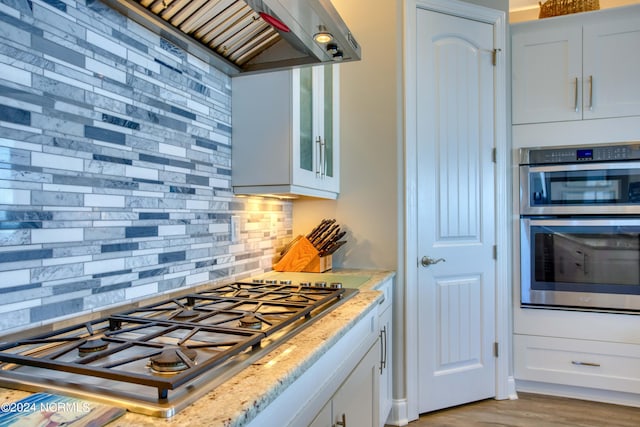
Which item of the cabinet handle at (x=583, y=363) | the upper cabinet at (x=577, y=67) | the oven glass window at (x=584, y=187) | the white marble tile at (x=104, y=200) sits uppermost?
the upper cabinet at (x=577, y=67)

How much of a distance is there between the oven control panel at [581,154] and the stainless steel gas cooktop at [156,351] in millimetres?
2042

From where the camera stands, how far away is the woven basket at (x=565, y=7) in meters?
2.65

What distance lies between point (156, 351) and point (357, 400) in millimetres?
710

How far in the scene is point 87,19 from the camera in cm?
104

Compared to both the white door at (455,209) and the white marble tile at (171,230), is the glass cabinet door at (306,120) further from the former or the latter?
the white door at (455,209)

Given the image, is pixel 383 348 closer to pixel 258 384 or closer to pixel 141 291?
pixel 141 291

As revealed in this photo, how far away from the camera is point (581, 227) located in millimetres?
2549

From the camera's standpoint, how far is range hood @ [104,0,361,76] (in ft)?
3.76

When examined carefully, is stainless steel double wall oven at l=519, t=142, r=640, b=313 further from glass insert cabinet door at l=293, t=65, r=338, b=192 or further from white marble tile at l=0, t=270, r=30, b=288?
white marble tile at l=0, t=270, r=30, b=288

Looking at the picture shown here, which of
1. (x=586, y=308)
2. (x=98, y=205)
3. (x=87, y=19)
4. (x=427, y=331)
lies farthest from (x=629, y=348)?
(x=87, y=19)

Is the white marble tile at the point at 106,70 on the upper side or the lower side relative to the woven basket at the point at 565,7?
lower

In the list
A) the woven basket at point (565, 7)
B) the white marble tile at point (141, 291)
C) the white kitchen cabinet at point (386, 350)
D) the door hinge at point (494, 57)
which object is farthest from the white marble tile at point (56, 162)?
the woven basket at point (565, 7)

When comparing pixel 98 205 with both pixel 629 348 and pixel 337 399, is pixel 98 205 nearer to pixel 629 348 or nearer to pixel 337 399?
pixel 337 399

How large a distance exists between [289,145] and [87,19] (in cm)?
80
